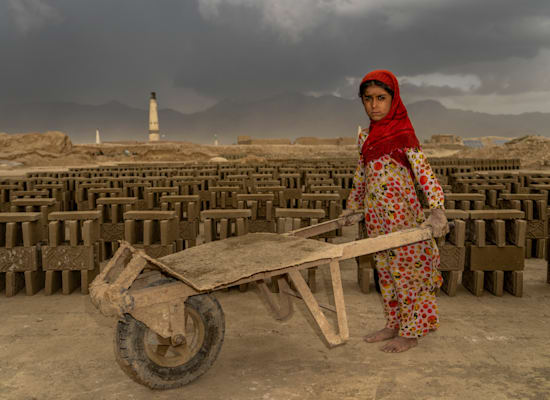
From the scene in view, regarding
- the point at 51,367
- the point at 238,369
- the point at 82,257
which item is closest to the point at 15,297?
the point at 82,257

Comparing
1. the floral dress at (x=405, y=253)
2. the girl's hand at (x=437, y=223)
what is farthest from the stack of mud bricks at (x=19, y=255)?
the girl's hand at (x=437, y=223)

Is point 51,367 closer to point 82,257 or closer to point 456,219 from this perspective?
point 82,257

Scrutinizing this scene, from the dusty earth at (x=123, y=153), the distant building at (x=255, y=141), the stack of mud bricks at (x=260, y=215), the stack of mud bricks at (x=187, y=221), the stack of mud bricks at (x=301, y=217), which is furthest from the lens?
the distant building at (x=255, y=141)

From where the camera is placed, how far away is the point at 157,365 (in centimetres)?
274

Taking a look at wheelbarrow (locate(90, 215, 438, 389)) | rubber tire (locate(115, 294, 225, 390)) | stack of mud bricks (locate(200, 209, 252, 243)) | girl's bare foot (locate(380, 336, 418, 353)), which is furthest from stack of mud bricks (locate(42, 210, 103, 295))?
girl's bare foot (locate(380, 336, 418, 353))

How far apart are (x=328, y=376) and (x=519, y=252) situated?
2.85 m

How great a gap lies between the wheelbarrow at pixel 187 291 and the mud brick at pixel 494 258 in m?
2.01

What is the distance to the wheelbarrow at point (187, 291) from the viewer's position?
2.53 m

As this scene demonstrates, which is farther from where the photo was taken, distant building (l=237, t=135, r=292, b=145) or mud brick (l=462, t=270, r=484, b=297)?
distant building (l=237, t=135, r=292, b=145)

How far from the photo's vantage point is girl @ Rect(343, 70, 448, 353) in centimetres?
336

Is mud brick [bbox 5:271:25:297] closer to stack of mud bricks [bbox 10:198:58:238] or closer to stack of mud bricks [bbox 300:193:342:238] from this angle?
stack of mud bricks [bbox 10:198:58:238]

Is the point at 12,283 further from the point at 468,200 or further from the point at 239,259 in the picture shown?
the point at 468,200

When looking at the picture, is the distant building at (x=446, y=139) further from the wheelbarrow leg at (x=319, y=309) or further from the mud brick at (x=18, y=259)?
the wheelbarrow leg at (x=319, y=309)

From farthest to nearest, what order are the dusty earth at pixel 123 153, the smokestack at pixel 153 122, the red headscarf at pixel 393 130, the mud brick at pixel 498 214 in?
the smokestack at pixel 153 122 < the dusty earth at pixel 123 153 < the mud brick at pixel 498 214 < the red headscarf at pixel 393 130
